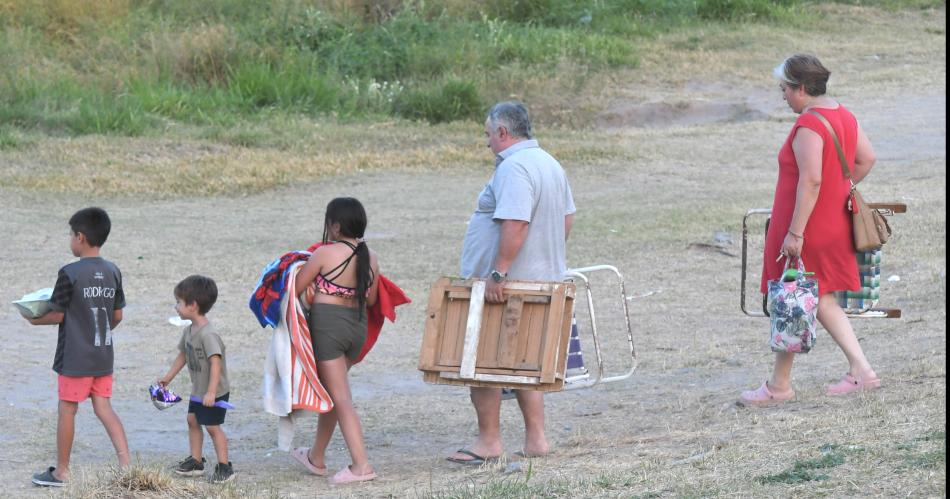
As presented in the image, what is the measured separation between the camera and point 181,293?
5.65 metres

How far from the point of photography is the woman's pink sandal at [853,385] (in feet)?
19.9

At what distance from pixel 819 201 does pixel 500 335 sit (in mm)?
1552

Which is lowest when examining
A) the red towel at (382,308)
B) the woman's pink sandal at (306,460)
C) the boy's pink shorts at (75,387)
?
the woman's pink sandal at (306,460)

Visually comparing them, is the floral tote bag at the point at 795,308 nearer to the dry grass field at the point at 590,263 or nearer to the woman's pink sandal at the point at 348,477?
the dry grass field at the point at 590,263

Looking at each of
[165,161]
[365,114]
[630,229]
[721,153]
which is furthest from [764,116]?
[165,161]

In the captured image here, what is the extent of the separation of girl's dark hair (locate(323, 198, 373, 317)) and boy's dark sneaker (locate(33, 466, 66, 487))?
4.82 ft

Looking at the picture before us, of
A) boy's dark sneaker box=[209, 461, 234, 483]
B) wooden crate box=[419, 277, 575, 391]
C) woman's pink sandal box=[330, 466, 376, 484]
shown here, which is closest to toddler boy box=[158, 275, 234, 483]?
boy's dark sneaker box=[209, 461, 234, 483]

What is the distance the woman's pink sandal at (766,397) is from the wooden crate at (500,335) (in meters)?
1.20

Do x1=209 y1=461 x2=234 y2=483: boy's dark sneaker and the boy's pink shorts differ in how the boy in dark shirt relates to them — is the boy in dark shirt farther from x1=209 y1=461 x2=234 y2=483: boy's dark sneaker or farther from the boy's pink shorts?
x1=209 y1=461 x2=234 y2=483: boy's dark sneaker

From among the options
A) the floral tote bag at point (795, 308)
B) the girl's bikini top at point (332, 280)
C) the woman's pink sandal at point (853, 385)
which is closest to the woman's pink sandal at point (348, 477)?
the girl's bikini top at point (332, 280)

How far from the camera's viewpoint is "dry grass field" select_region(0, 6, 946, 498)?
515 centimetres

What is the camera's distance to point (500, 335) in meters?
5.44

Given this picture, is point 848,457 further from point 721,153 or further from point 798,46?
point 798,46

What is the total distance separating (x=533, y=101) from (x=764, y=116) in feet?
9.92
